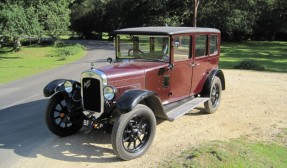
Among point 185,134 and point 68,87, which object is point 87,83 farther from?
point 185,134

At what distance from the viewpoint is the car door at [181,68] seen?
6895 mm

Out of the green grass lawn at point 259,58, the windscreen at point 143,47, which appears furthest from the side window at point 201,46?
the green grass lawn at point 259,58

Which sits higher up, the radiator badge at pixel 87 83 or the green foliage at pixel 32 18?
the green foliage at pixel 32 18

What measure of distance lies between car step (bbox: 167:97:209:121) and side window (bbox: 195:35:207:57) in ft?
3.36

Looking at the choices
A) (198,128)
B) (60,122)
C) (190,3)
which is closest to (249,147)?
(198,128)

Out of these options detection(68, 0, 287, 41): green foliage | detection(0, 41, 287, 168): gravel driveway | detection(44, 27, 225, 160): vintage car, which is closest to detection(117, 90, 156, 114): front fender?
detection(44, 27, 225, 160): vintage car

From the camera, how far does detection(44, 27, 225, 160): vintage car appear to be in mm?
5645

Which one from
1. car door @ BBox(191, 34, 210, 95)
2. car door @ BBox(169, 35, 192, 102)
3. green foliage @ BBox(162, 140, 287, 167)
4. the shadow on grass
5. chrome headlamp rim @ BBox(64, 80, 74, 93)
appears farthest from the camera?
car door @ BBox(191, 34, 210, 95)

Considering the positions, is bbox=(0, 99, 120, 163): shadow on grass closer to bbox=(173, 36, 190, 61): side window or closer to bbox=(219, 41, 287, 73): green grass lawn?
bbox=(173, 36, 190, 61): side window

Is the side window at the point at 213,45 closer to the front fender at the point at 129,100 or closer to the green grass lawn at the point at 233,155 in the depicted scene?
the green grass lawn at the point at 233,155

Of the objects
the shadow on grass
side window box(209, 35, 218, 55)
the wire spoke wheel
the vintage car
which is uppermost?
side window box(209, 35, 218, 55)

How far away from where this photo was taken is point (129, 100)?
535cm

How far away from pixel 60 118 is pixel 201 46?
3.59 meters

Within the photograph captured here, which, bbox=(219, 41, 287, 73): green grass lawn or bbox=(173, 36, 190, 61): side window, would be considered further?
bbox=(219, 41, 287, 73): green grass lawn
